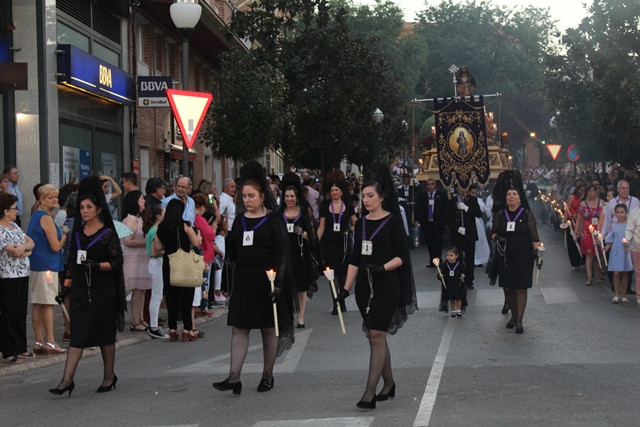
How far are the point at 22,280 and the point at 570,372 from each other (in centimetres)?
551

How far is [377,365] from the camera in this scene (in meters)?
8.28

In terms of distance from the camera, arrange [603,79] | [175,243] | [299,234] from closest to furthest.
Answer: [175,243]
[299,234]
[603,79]

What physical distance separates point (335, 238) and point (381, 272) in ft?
21.8

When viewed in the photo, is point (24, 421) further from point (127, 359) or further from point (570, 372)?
point (570, 372)

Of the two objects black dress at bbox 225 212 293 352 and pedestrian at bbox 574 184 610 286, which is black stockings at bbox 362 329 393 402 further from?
pedestrian at bbox 574 184 610 286

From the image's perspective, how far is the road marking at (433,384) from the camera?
305 inches

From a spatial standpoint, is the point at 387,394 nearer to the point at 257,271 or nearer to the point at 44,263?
the point at 257,271

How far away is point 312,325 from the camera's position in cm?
1401

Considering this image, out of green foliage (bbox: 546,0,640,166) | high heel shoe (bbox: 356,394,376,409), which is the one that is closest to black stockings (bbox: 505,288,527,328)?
high heel shoe (bbox: 356,394,376,409)

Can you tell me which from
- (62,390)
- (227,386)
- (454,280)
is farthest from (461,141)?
(62,390)

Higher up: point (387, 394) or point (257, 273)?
point (257, 273)

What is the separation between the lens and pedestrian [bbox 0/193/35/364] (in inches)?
433

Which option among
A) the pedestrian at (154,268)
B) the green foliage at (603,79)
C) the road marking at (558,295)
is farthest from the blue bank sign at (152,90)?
the green foliage at (603,79)

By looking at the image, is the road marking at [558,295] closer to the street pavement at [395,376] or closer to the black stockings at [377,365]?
the street pavement at [395,376]
